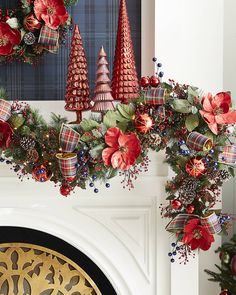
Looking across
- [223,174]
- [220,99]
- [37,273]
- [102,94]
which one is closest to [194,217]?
[223,174]

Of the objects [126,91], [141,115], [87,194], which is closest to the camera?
[141,115]

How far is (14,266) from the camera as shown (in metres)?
1.96

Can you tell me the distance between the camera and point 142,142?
1.73 meters

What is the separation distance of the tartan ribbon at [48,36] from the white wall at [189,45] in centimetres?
35

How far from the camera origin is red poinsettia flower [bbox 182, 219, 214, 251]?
1780 mm

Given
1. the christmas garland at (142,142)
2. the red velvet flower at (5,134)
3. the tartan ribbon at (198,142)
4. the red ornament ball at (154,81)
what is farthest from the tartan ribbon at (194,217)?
the red velvet flower at (5,134)

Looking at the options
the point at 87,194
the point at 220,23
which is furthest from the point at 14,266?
the point at 220,23

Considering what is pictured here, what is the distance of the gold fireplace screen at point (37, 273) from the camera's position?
1.95 meters

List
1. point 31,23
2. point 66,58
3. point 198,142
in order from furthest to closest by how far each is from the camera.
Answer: point 66,58, point 31,23, point 198,142

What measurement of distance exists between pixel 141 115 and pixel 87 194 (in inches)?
15.8

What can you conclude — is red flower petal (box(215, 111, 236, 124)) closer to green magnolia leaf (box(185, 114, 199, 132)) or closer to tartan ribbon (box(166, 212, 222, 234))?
green magnolia leaf (box(185, 114, 199, 132))

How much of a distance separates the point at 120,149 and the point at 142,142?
9 centimetres

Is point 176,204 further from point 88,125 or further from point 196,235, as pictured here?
point 88,125

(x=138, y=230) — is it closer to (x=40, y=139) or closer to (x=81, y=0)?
(x=40, y=139)
